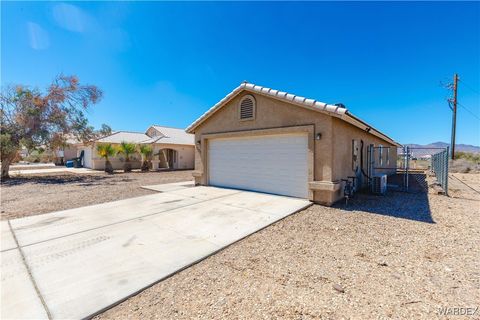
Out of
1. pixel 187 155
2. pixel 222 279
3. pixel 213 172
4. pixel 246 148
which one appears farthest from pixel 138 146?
pixel 222 279

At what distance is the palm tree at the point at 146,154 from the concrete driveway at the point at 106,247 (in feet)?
51.6

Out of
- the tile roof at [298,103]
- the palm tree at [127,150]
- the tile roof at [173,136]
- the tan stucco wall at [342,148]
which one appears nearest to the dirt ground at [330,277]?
the tan stucco wall at [342,148]

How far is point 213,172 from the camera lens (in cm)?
1150

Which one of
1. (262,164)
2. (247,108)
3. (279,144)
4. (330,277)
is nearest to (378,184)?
(279,144)

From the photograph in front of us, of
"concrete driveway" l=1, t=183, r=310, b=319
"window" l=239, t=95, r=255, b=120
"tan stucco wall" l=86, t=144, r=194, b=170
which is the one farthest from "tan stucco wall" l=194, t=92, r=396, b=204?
"tan stucco wall" l=86, t=144, r=194, b=170

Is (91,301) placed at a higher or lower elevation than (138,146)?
lower

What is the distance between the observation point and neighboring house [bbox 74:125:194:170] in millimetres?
23844

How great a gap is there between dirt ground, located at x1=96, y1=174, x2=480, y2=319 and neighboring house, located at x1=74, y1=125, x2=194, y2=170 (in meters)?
21.8

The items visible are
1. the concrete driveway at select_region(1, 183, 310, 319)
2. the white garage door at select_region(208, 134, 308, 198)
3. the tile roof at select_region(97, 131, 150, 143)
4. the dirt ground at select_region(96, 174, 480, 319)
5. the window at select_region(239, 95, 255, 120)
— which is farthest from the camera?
the tile roof at select_region(97, 131, 150, 143)

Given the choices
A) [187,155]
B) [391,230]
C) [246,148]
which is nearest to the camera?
[391,230]

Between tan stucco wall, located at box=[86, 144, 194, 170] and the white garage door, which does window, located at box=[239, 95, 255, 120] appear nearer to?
the white garage door

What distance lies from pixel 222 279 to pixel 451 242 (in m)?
4.77

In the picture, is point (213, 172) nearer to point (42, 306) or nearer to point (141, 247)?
point (141, 247)

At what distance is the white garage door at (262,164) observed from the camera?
325 inches
